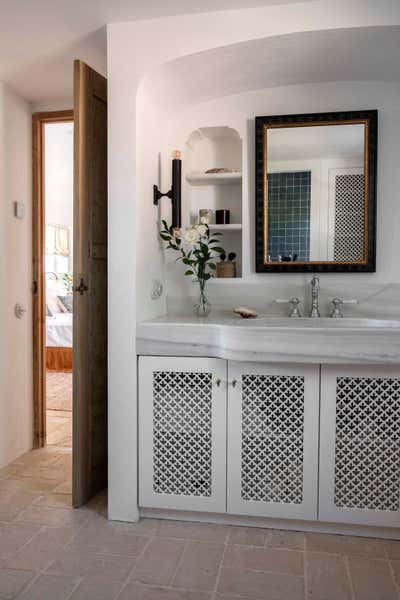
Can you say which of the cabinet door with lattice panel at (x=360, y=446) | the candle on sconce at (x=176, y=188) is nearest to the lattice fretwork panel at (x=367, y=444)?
the cabinet door with lattice panel at (x=360, y=446)

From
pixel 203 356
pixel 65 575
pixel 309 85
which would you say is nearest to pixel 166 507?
pixel 65 575

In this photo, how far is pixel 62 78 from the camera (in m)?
2.99

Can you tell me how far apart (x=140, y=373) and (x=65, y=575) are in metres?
0.87

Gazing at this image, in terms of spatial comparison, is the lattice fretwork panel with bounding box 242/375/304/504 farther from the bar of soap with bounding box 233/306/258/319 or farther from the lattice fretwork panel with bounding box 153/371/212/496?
the bar of soap with bounding box 233/306/258/319

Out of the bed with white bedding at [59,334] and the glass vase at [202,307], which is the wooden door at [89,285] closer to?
the glass vase at [202,307]

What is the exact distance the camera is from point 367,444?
2242mm

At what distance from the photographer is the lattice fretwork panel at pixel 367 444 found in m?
2.22

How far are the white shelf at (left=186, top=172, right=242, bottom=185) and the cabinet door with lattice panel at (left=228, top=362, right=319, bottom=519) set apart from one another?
3.57ft

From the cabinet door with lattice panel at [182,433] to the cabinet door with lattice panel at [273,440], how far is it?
0.06m

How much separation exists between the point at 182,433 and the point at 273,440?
16.5 inches

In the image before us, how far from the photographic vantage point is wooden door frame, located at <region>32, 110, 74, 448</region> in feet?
11.2

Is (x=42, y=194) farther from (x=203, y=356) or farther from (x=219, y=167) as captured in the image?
(x=203, y=356)

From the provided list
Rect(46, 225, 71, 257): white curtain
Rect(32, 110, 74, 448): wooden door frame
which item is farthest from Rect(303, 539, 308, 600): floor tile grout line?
Rect(46, 225, 71, 257): white curtain

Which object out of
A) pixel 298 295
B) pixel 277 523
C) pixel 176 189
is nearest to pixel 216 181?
pixel 176 189
